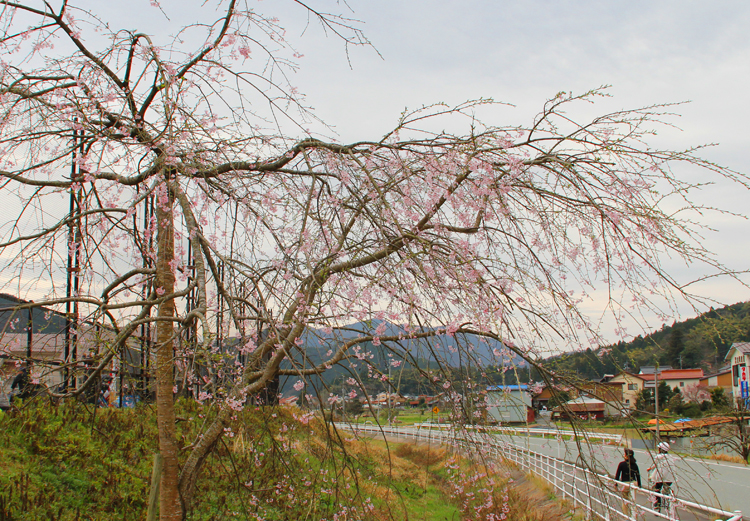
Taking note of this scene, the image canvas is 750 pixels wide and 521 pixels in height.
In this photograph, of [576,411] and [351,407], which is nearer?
[576,411]

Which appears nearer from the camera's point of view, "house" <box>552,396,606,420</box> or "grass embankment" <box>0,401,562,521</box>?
"house" <box>552,396,606,420</box>

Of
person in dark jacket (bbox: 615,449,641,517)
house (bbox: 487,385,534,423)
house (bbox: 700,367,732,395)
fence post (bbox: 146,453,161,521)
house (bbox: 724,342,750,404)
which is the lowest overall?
house (bbox: 700,367,732,395)

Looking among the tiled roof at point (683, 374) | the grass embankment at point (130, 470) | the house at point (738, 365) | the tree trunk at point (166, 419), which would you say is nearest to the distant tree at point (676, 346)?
the tiled roof at point (683, 374)

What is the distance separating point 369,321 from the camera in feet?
9.42

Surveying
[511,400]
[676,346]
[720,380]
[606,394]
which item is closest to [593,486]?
[606,394]

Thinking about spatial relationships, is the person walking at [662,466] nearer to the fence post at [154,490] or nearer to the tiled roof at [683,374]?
the fence post at [154,490]

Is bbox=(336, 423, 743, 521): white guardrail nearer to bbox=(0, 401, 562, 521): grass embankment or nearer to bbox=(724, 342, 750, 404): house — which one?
bbox=(0, 401, 562, 521): grass embankment

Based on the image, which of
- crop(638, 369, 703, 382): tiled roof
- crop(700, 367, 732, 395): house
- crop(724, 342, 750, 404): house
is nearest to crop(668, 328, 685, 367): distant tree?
crop(638, 369, 703, 382): tiled roof

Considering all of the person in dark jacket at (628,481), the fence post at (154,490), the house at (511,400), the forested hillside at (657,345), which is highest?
the forested hillside at (657,345)

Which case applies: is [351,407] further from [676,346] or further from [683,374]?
[683,374]

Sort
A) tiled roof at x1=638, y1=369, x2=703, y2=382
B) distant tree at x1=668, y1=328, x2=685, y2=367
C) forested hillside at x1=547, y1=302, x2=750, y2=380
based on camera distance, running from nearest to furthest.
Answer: forested hillside at x1=547, y1=302, x2=750, y2=380 → distant tree at x1=668, y1=328, x2=685, y2=367 → tiled roof at x1=638, y1=369, x2=703, y2=382

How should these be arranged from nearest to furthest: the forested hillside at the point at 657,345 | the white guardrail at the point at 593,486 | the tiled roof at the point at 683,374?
the forested hillside at the point at 657,345
the white guardrail at the point at 593,486
the tiled roof at the point at 683,374

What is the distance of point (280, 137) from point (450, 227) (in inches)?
55.6

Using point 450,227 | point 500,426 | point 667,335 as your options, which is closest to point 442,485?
point 500,426
